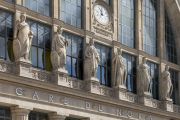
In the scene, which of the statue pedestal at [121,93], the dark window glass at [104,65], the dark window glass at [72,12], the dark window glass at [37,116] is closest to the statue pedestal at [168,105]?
the statue pedestal at [121,93]

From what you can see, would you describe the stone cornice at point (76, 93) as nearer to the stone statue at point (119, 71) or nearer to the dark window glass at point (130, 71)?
the stone statue at point (119, 71)

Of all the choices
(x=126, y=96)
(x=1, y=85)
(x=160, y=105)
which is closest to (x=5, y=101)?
(x=1, y=85)

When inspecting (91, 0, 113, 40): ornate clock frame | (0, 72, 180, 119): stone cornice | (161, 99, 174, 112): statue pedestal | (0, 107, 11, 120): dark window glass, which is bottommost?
(0, 107, 11, 120): dark window glass

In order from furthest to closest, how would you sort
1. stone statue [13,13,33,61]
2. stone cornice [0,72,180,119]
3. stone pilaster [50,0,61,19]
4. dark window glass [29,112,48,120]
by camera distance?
stone pilaster [50,0,61,19] < dark window glass [29,112,48,120] < stone statue [13,13,33,61] < stone cornice [0,72,180,119]

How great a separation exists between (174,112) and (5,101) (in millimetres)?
18946

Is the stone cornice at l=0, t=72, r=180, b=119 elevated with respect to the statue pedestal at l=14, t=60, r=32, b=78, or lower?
lower

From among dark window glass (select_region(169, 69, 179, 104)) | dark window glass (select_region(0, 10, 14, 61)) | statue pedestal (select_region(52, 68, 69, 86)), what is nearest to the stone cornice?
statue pedestal (select_region(52, 68, 69, 86))

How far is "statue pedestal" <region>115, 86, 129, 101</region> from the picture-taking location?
4678cm

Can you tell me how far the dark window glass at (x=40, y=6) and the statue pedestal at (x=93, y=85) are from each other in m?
5.37

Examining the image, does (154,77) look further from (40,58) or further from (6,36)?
(6,36)

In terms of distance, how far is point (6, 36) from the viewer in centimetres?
3966

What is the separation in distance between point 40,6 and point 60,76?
4776 mm

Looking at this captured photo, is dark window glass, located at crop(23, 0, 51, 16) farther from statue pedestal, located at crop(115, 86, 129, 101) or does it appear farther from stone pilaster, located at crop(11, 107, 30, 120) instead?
statue pedestal, located at crop(115, 86, 129, 101)

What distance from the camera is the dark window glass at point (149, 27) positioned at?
172ft
